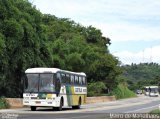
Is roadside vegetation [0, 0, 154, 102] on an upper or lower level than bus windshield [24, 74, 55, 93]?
upper

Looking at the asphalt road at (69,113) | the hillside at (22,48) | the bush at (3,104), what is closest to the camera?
the asphalt road at (69,113)

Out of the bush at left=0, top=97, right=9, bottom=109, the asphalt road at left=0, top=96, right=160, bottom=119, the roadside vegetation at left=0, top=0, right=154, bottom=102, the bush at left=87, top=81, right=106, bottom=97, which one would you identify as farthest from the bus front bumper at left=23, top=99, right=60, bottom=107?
the bush at left=87, top=81, right=106, bottom=97

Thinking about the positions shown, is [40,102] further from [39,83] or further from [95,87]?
[95,87]

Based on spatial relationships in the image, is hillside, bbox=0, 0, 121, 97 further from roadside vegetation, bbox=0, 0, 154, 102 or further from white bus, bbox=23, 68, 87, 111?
white bus, bbox=23, 68, 87, 111

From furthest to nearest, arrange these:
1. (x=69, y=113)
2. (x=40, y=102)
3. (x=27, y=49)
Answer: (x=27, y=49) → (x=40, y=102) → (x=69, y=113)

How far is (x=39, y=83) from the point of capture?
3362 centimetres

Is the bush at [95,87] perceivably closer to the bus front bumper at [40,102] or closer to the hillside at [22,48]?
the hillside at [22,48]

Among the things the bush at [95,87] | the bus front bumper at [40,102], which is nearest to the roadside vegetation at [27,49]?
the bush at [95,87]

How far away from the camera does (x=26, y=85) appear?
33750mm

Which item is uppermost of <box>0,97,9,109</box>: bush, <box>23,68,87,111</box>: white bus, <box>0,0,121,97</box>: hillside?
<box>0,0,121,97</box>: hillside

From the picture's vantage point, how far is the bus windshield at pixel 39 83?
33.6m

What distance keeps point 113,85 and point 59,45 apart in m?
24.2

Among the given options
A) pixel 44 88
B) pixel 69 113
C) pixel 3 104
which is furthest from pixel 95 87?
pixel 69 113

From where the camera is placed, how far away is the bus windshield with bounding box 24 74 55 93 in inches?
1321
